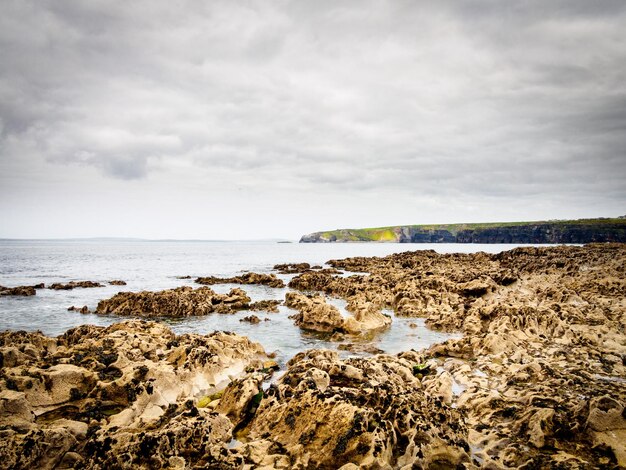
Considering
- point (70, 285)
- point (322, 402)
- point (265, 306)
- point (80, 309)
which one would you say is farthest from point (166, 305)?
point (322, 402)

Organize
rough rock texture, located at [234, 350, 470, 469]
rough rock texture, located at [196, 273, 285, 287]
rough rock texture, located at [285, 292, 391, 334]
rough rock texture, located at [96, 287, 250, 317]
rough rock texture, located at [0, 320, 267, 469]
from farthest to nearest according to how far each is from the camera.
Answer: rough rock texture, located at [196, 273, 285, 287] → rough rock texture, located at [96, 287, 250, 317] → rough rock texture, located at [285, 292, 391, 334] → rough rock texture, located at [234, 350, 470, 469] → rough rock texture, located at [0, 320, 267, 469]

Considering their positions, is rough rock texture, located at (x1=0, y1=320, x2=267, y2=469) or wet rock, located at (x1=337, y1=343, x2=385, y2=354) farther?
wet rock, located at (x1=337, y1=343, x2=385, y2=354)

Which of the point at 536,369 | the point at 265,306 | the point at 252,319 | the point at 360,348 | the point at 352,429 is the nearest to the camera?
the point at 352,429

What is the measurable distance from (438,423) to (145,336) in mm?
12546

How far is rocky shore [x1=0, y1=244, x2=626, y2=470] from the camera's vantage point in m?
6.71

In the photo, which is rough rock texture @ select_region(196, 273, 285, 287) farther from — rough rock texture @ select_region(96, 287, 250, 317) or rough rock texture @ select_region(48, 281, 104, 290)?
rough rock texture @ select_region(96, 287, 250, 317)

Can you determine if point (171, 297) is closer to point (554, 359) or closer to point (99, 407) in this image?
point (99, 407)

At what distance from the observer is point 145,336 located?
15391 millimetres

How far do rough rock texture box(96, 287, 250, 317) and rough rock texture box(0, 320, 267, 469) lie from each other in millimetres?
9870

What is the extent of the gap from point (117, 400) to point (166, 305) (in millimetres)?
17622

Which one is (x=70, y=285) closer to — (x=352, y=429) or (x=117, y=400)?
(x=117, y=400)

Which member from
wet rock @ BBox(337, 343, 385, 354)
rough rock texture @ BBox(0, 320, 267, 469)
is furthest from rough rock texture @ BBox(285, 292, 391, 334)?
rough rock texture @ BBox(0, 320, 267, 469)

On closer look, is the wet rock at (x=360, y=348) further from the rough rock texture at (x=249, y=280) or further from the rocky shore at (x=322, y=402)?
the rough rock texture at (x=249, y=280)

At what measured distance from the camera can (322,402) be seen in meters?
7.81
